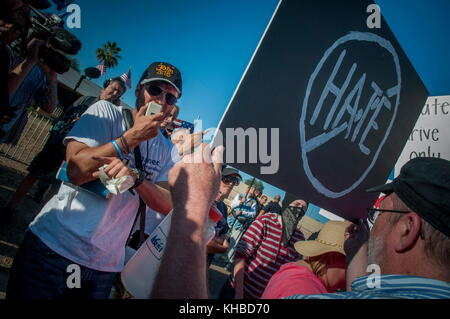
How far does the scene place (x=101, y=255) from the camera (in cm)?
154

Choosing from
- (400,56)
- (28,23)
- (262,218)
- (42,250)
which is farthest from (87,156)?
(400,56)

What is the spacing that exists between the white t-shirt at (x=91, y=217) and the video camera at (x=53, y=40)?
807 mm

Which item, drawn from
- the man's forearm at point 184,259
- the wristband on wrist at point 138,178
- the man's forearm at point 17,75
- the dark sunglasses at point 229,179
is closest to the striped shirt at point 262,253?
the dark sunglasses at point 229,179

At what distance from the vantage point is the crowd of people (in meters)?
0.89

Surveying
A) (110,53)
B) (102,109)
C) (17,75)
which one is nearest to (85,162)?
(102,109)

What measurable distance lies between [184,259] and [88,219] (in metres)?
0.97

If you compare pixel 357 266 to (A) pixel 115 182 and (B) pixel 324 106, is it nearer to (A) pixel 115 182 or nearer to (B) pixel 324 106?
(B) pixel 324 106

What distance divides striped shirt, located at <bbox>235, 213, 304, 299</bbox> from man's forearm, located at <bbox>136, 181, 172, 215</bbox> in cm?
149

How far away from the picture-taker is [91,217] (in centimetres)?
149

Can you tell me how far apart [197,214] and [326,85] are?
3.72 feet

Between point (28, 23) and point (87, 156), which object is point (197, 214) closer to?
point (87, 156)

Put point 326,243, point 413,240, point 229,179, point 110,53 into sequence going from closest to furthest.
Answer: point 413,240 < point 326,243 < point 229,179 < point 110,53

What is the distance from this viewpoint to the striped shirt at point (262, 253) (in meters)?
2.69

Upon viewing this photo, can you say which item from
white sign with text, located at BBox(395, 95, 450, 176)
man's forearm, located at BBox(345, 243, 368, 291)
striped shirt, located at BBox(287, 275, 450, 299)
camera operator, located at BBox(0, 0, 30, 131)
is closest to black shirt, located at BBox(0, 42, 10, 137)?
camera operator, located at BBox(0, 0, 30, 131)
